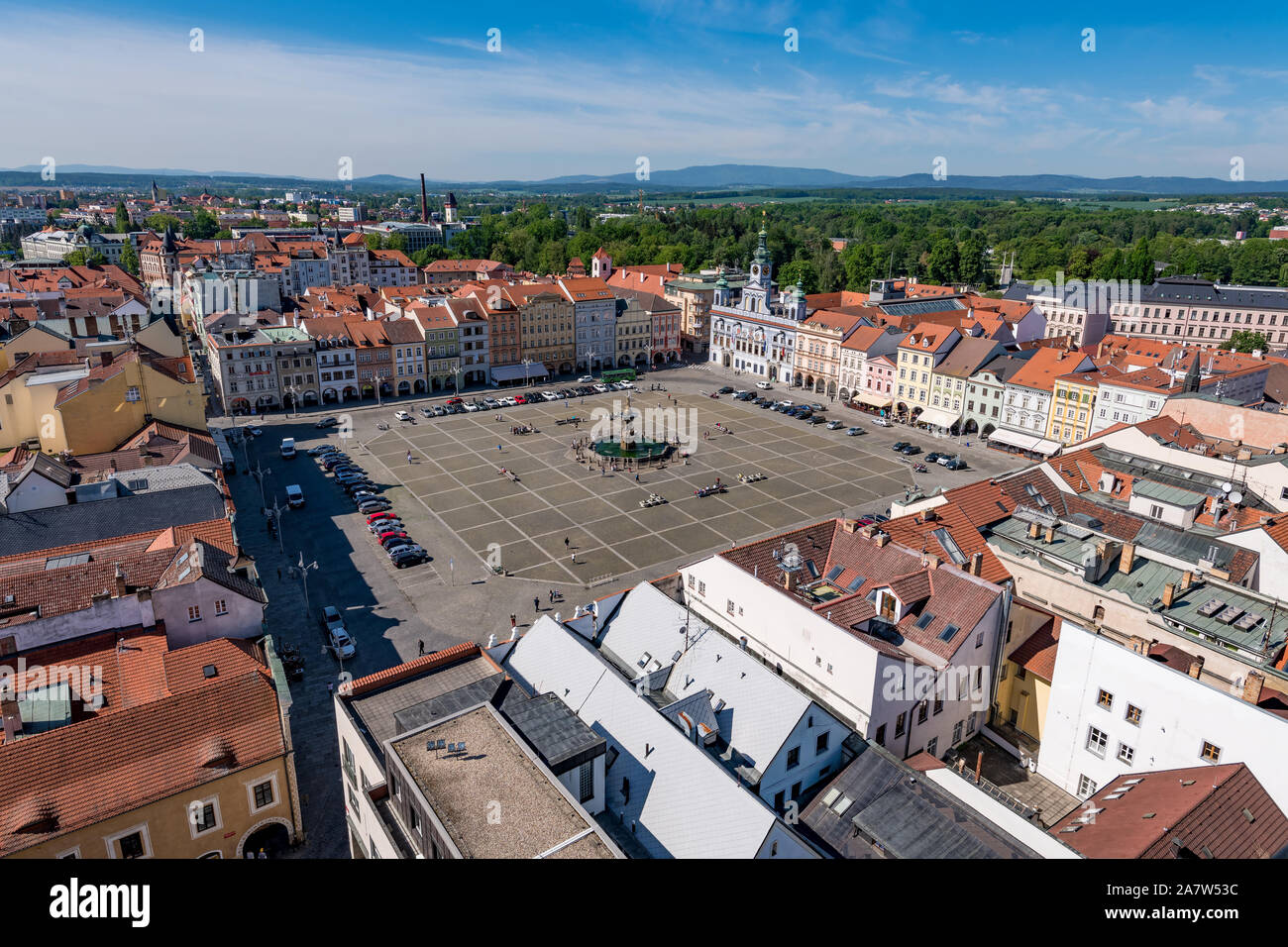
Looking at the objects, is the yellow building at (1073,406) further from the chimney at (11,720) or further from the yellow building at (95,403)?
the chimney at (11,720)

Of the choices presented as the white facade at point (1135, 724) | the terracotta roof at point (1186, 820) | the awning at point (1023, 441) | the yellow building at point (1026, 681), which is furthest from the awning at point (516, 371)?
the terracotta roof at point (1186, 820)

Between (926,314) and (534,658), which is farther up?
(926,314)

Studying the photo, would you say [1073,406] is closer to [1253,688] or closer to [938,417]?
[938,417]

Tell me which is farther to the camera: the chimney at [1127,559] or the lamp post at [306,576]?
the lamp post at [306,576]

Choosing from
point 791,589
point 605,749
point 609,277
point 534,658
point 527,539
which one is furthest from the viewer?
point 609,277

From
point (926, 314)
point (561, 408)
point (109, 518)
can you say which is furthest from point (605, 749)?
point (926, 314)

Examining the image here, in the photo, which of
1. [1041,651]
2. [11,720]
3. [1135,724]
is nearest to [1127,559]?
[1041,651]
